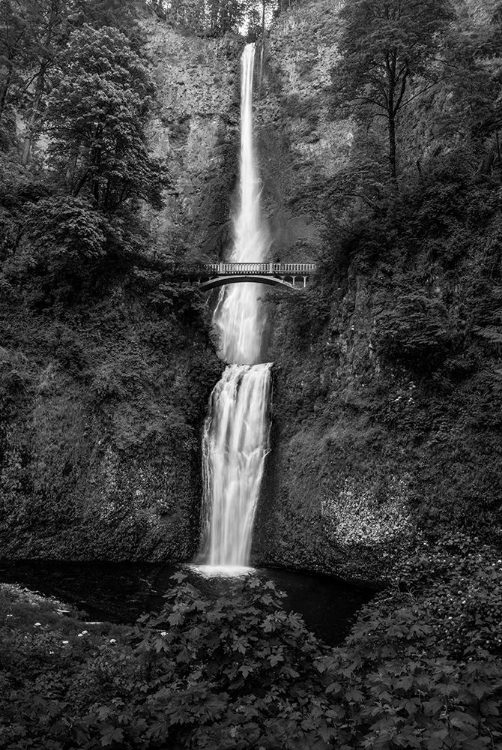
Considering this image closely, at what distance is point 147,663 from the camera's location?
4.82 meters

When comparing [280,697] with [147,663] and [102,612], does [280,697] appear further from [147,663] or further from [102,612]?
[102,612]

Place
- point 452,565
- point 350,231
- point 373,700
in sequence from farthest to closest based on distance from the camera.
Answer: point 350,231, point 452,565, point 373,700

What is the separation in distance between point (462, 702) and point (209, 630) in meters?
2.22

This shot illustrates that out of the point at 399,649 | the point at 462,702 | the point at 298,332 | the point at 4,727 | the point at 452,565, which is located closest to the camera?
the point at 462,702

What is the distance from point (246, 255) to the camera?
29.7 metres

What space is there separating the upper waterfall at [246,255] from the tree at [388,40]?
9.41m

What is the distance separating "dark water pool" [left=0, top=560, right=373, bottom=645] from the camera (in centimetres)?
1127

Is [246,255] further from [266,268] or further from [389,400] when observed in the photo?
[389,400]

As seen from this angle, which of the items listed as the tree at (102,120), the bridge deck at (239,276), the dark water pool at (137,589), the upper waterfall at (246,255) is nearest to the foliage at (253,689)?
the dark water pool at (137,589)

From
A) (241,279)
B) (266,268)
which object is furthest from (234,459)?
(266,268)

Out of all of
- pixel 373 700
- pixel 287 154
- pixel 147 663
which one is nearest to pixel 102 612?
pixel 147 663

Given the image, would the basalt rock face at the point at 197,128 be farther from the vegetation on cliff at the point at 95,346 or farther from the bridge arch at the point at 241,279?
the vegetation on cliff at the point at 95,346

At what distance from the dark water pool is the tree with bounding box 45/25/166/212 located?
13.3 meters

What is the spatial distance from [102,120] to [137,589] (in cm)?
1638
